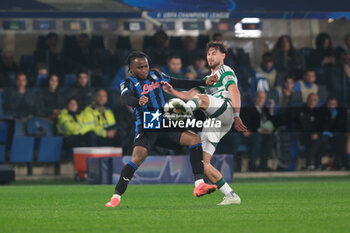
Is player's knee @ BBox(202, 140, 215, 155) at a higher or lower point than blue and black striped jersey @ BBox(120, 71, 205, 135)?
lower

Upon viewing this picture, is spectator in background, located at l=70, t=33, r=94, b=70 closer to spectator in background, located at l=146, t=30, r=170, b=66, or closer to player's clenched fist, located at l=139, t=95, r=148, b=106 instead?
spectator in background, located at l=146, t=30, r=170, b=66

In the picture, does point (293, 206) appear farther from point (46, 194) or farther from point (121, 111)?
point (121, 111)

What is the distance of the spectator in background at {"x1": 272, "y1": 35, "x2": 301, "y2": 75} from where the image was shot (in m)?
17.5

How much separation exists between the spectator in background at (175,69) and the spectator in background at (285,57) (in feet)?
8.34

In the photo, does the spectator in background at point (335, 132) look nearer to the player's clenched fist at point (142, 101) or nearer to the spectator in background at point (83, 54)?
the spectator in background at point (83, 54)

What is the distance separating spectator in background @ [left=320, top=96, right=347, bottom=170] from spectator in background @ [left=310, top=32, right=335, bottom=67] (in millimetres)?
1525

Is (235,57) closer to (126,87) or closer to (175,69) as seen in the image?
(175,69)

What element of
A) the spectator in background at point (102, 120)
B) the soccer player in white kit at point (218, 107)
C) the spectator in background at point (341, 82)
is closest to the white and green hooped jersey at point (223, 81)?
the soccer player in white kit at point (218, 107)

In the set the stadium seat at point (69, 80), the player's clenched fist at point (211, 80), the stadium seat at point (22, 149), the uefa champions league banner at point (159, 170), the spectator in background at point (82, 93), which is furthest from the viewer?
the stadium seat at point (69, 80)

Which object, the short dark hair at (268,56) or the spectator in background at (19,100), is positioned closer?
the spectator in background at (19,100)

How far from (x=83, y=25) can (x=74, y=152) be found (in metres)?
4.11

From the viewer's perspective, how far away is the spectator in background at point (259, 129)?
15844mm

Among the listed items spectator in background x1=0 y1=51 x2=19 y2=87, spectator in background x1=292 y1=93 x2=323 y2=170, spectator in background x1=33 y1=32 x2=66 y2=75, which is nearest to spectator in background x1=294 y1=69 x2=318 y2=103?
spectator in background x1=292 y1=93 x2=323 y2=170

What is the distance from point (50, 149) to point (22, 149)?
55 centimetres
